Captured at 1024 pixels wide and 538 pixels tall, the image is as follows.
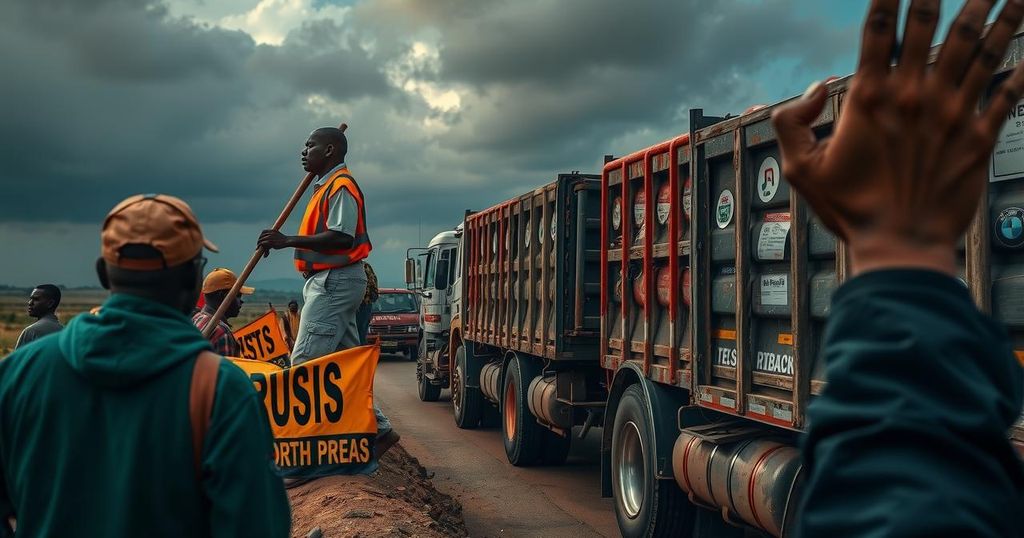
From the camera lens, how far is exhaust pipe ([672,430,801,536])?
5453mm

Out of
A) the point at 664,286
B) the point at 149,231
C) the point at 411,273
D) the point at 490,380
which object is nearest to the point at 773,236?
the point at 664,286

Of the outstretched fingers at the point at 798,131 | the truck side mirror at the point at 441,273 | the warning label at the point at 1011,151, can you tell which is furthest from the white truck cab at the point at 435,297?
the outstretched fingers at the point at 798,131

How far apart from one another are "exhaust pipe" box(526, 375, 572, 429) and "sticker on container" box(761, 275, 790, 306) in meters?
4.58

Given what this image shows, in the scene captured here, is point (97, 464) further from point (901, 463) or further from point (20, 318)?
point (20, 318)

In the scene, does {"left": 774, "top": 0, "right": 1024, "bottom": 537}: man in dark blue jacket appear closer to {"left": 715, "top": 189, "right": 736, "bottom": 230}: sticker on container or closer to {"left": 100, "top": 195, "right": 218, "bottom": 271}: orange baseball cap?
{"left": 100, "top": 195, "right": 218, "bottom": 271}: orange baseball cap

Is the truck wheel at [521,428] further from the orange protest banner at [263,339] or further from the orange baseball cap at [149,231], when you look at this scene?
the orange baseball cap at [149,231]

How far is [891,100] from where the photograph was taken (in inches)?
42.1

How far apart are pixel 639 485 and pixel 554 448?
412 centimetres

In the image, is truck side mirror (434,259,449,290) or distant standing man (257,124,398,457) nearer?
distant standing man (257,124,398,457)

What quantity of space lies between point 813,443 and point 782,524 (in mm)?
4562

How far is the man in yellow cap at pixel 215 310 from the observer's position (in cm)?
720

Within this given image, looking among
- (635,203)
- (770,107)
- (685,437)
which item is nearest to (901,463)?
(770,107)

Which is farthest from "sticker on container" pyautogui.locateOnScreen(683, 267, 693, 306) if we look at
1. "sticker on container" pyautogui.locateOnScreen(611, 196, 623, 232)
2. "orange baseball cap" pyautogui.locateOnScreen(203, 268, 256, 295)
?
"orange baseball cap" pyautogui.locateOnScreen(203, 268, 256, 295)

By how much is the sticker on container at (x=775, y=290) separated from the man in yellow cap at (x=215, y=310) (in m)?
3.68
